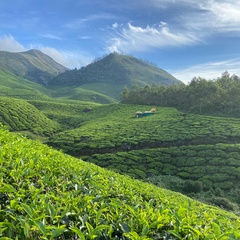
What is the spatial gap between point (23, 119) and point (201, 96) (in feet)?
136

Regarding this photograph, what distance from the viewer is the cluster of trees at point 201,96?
58625 millimetres

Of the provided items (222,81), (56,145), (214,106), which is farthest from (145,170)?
(222,81)

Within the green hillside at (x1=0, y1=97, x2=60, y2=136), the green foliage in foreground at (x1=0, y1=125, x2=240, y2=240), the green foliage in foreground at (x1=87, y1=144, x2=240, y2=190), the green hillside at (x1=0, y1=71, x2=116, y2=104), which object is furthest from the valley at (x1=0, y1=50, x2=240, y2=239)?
the green hillside at (x1=0, y1=71, x2=116, y2=104)

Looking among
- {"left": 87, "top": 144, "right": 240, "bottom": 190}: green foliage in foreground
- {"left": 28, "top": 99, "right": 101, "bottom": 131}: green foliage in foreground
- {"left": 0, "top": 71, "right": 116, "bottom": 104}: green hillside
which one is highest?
{"left": 0, "top": 71, "right": 116, "bottom": 104}: green hillside

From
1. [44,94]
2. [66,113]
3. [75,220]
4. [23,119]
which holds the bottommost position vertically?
[23,119]

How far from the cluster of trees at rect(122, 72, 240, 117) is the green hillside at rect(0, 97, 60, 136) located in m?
30.0

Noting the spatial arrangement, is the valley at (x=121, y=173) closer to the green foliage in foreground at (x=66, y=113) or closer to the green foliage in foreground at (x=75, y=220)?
the green foliage in foreground at (x=75, y=220)

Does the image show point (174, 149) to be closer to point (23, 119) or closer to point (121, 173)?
point (121, 173)

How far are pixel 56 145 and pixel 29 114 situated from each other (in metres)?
22.3

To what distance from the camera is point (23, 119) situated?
58.0 metres

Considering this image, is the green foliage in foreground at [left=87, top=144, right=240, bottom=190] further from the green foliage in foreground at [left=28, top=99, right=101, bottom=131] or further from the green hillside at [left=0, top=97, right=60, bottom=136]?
the green foliage in foreground at [left=28, top=99, right=101, bottom=131]

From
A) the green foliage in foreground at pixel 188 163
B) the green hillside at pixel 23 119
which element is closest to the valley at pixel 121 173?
the green foliage in foreground at pixel 188 163

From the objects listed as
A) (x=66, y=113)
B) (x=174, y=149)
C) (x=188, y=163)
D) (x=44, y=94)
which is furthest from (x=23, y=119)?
(x=44, y=94)

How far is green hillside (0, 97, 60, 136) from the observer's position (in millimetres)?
54259
